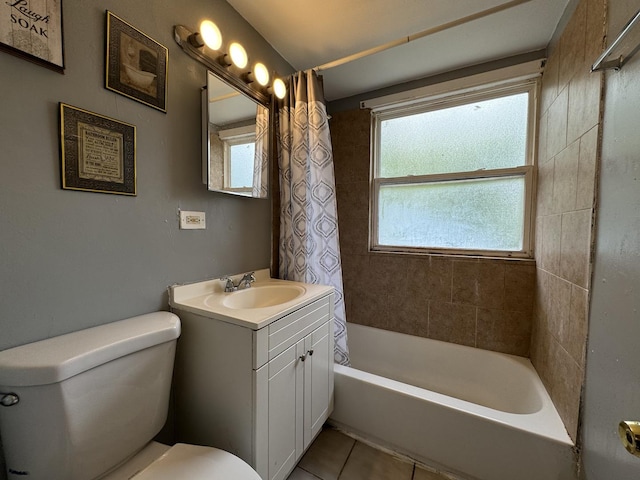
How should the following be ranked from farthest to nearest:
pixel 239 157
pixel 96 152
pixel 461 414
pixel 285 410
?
pixel 239 157
pixel 461 414
pixel 285 410
pixel 96 152

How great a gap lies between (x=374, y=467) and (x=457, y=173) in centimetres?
188

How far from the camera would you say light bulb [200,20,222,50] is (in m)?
1.13

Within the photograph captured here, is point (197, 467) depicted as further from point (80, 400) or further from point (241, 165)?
point (241, 165)

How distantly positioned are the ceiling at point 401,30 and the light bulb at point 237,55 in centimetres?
26

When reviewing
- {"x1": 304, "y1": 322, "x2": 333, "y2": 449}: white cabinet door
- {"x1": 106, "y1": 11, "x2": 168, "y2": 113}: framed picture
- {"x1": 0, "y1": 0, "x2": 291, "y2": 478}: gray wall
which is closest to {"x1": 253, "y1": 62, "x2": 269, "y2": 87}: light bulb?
{"x1": 0, "y1": 0, "x2": 291, "y2": 478}: gray wall

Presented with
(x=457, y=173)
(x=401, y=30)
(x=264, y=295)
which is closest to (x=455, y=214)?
(x=457, y=173)

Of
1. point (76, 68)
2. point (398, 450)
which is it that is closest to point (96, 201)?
point (76, 68)

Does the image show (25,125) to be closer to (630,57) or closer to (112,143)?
(112,143)

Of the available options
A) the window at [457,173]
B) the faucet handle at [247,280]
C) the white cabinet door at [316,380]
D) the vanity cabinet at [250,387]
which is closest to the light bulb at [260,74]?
the window at [457,173]

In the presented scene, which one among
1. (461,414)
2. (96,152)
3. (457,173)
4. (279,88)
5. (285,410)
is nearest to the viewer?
(96,152)

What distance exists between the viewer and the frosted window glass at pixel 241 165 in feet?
4.34

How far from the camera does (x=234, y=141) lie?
132cm

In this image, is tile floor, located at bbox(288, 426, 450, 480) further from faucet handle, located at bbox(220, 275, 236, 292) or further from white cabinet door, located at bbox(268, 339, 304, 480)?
faucet handle, located at bbox(220, 275, 236, 292)

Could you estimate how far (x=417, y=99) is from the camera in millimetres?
1885
